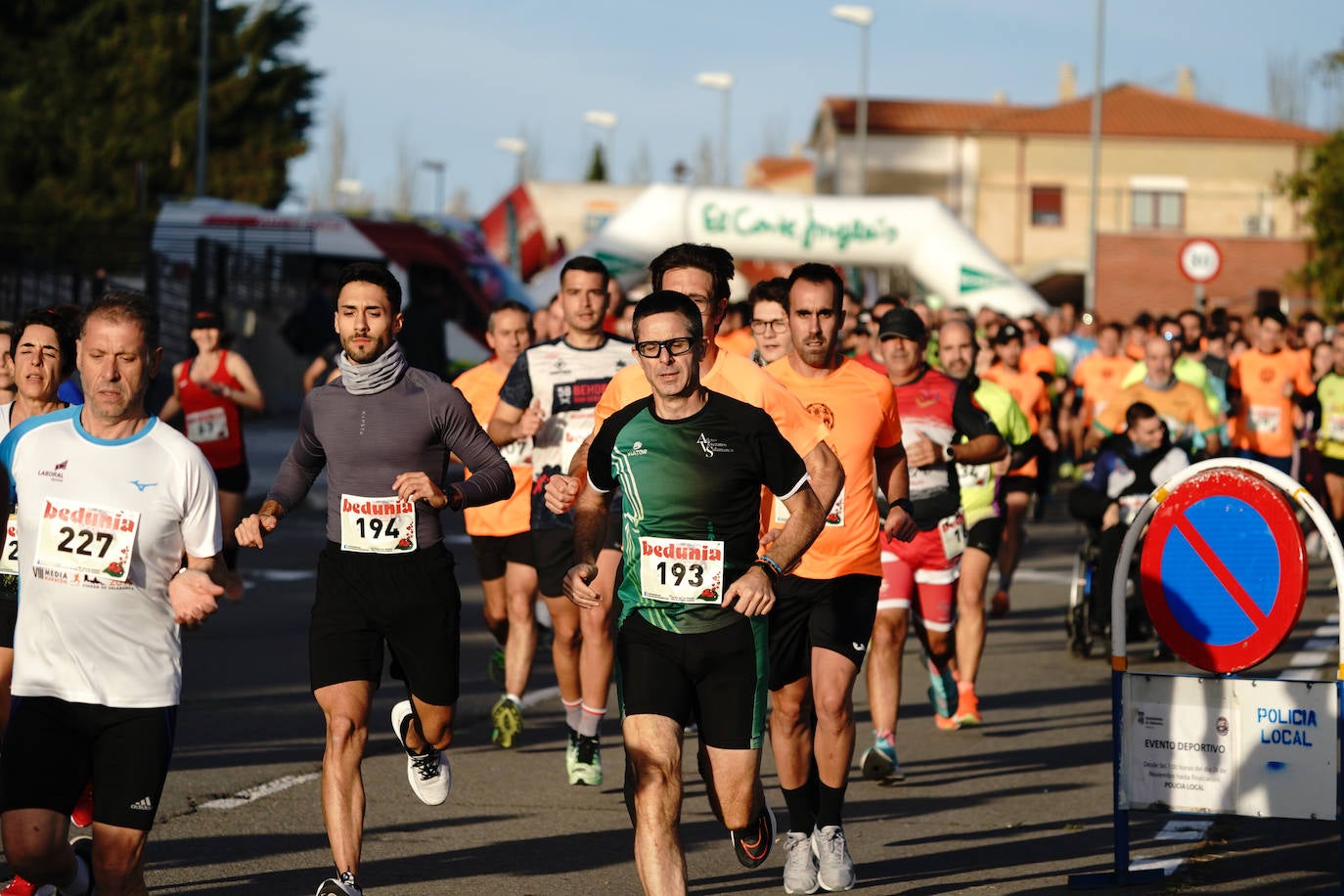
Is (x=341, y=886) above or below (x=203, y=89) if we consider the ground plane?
below

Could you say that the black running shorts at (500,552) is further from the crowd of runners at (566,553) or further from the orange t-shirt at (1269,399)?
the orange t-shirt at (1269,399)

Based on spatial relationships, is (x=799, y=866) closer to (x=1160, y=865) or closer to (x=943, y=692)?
(x=1160, y=865)

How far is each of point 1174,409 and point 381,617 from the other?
24.8 feet

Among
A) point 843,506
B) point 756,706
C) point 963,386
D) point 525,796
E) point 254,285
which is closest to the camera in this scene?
point 756,706

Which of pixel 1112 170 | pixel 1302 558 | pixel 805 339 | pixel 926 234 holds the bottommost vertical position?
pixel 1302 558

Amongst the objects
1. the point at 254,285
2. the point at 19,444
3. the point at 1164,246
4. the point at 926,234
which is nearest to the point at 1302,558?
the point at 19,444

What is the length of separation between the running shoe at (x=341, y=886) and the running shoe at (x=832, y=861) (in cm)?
148

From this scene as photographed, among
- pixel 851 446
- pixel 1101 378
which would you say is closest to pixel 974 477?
pixel 851 446

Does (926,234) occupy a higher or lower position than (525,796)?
higher

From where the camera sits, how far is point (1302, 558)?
6.44m

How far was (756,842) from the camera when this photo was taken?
6059 mm

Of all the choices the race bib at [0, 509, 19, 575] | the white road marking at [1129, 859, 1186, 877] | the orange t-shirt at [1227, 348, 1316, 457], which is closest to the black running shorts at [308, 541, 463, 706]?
the race bib at [0, 509, 19, 575]

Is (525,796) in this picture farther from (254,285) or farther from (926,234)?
(254,285)

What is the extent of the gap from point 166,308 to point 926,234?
11093 millimetres
